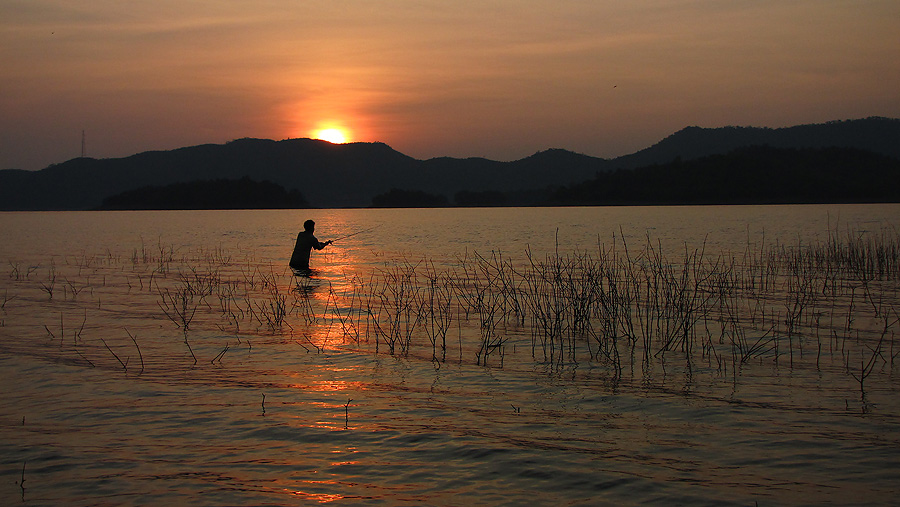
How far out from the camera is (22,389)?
7.92m

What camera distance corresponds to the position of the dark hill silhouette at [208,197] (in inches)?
6732

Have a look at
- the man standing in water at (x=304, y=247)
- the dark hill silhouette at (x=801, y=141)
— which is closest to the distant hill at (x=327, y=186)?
the dark hill silhouette at (x=801, y=141)

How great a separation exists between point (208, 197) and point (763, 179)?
132189 mm

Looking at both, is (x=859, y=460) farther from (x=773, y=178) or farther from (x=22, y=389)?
(x=773, y=178)

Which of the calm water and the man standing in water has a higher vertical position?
the man standing in water

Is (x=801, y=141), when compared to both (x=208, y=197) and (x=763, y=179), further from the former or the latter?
(x=208, y=197)

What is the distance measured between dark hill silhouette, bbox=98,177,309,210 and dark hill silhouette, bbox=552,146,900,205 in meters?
83.8

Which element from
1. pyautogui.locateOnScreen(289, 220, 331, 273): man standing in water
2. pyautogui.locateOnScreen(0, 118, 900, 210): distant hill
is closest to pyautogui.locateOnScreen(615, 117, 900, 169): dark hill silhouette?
pyautogui.locateOnScreen(0, 118, 900, 210): distant hill

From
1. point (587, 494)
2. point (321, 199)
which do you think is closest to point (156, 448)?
point (587, 494)

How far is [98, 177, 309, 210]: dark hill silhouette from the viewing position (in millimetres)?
171000

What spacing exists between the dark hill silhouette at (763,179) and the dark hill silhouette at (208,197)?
275 feet

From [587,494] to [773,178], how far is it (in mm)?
151862

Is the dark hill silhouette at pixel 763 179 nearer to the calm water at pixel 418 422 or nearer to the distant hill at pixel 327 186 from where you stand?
the distant hill at pixel 327 186

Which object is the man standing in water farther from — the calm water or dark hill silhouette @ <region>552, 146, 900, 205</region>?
dark hill silhouette @ <region>552, 146, 900, 205</region>
